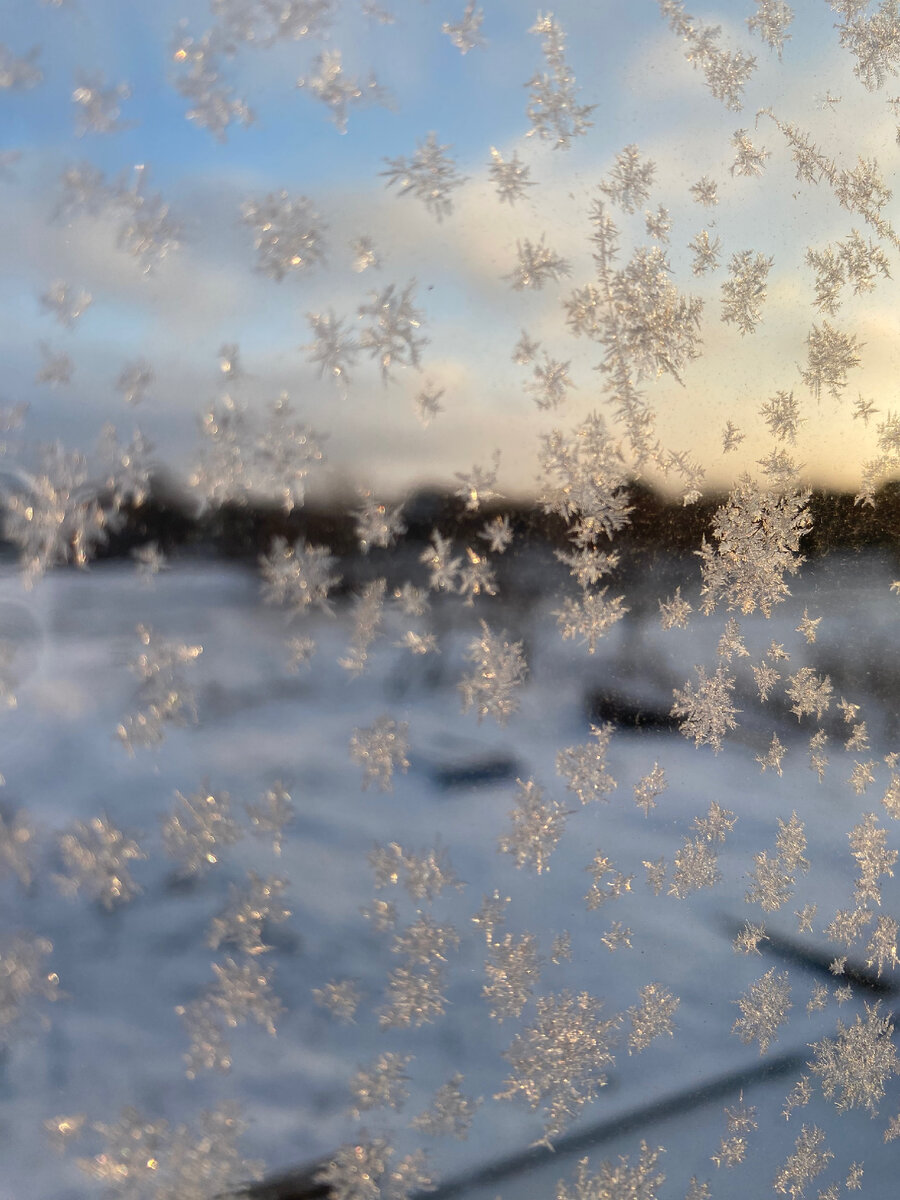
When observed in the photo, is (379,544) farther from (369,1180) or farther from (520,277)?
(369,1180)

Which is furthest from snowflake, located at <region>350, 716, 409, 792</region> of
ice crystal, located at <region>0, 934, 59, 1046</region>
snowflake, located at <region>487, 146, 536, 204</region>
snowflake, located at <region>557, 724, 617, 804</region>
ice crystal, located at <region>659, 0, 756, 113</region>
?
ice crystal, located at <region>659, 0, 756, 113</region>

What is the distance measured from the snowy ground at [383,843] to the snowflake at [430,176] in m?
0.24

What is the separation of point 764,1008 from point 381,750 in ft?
1.21

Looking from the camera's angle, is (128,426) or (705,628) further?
(705,628)

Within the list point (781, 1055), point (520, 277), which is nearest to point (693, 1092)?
point (781, 1055)

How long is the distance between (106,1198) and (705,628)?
0.53 metres

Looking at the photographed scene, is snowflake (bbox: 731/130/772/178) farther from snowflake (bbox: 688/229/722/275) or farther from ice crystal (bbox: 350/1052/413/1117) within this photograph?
ice crystal (bbox: 350/1052/413/1117)

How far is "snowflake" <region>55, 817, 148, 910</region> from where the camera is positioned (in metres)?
Result: 0.49

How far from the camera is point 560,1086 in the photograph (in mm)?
583

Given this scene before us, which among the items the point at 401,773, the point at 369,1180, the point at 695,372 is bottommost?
the point at 369,1180

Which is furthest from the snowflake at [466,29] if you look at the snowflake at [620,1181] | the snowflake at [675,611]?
the snowflake at [620,1181]

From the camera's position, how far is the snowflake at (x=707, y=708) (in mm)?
586

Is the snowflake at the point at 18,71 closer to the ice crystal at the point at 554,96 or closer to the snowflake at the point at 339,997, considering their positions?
the ice crystal at the point at 554,96

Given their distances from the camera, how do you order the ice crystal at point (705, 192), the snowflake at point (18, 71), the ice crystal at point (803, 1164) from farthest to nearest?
the ice crystal at point (803, 1164), the ice crystal at point (705, 192), the snowflake at point (18, 71)
